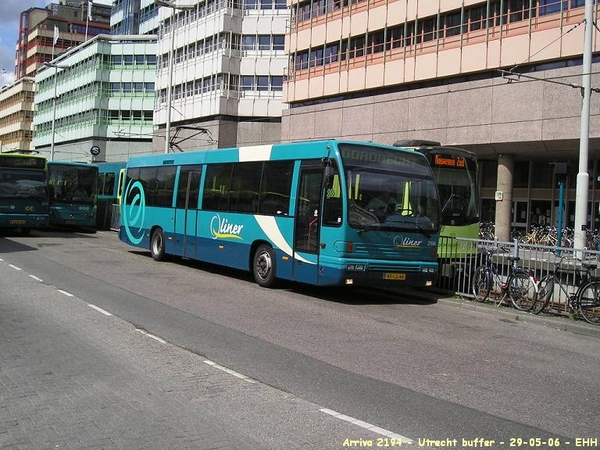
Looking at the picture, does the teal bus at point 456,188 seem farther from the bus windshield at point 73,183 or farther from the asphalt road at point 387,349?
the bus windshield at point 73,183

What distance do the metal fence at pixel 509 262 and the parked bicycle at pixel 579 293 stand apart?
0.18 ft

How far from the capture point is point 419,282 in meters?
12.3

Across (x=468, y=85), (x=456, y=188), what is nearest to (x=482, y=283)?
(x=456, y=188)

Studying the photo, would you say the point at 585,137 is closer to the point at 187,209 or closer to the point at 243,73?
the point at 187,209

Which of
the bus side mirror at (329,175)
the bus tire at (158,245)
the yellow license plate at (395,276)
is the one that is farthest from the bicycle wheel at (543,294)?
the bus tire at (158,245)

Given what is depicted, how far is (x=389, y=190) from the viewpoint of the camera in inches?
471

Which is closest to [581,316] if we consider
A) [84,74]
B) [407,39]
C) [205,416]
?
[205,416]

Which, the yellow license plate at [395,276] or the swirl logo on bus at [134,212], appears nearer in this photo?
the yellow license plate at [395,276]

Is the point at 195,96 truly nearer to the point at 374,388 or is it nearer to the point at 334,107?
the point at 334,107

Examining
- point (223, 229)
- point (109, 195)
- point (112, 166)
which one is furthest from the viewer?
point (109, 195)

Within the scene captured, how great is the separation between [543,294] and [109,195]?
2659cm

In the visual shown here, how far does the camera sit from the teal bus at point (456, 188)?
54.3 feet

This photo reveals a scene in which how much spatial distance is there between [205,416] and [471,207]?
43.6 feet

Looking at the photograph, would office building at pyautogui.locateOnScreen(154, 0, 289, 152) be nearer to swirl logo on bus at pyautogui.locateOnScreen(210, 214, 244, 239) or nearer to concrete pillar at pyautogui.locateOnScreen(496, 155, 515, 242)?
concrete pillar at pyautogui.locateOnScreen(496, 155, 515, 242)
